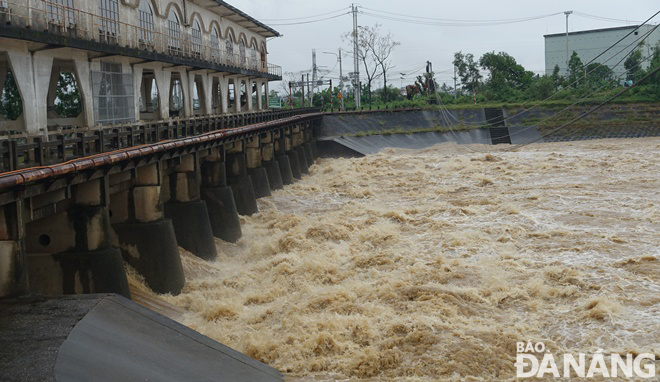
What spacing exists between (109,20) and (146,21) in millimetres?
6480

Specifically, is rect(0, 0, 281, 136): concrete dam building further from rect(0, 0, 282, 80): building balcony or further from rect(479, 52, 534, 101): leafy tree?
rect(479, 52, 534, 101): leafy tree

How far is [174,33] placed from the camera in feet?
117

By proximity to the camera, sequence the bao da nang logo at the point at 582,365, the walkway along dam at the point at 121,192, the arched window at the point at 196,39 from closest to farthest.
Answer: the walkway along dam at the point at 121,192 → the bao da nang logo at the point at 582,365 → the arched window at the point at 196,39

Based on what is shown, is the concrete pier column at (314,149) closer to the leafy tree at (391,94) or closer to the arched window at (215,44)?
the arched window at (215,44)

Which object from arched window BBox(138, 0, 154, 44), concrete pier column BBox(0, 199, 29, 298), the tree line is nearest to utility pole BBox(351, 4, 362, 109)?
the tree line

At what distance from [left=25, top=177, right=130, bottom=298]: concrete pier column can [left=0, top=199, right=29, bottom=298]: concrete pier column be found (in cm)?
201

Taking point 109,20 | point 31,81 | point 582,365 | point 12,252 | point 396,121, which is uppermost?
point 109,20

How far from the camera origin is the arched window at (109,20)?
2539cm

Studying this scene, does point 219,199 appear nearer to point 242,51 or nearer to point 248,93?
point 242,51

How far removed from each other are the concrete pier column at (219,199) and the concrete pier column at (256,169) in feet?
24.2

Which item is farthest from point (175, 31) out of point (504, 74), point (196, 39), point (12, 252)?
point (504, 74)

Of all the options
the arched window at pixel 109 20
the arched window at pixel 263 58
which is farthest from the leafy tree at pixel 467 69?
the arched window at pixel 109 20

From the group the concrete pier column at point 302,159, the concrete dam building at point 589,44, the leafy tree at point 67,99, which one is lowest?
the concrete pier column at point 302,159

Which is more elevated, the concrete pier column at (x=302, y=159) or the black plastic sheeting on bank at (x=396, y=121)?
the black plastic sheeting on bank at (x=396, y=121)
